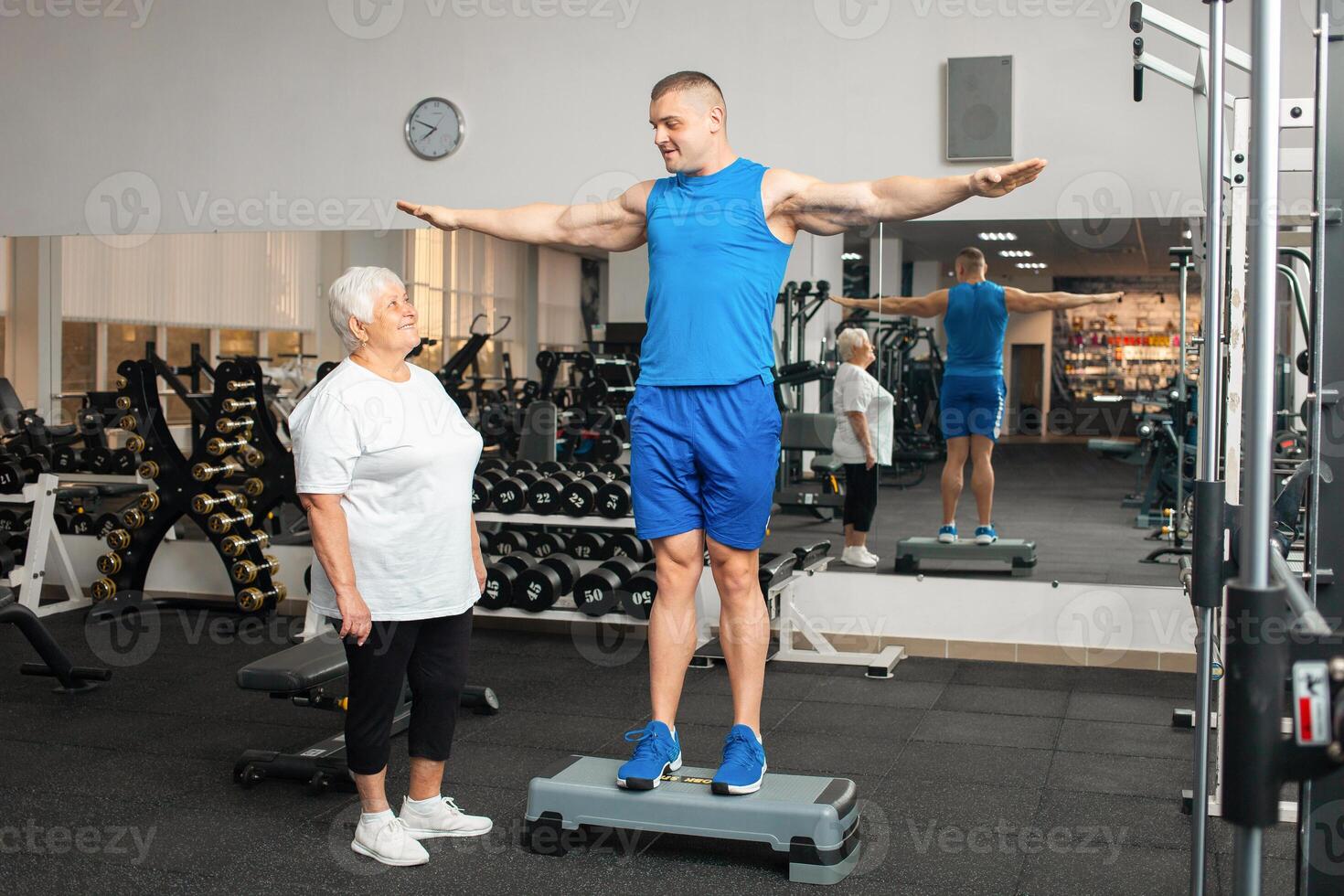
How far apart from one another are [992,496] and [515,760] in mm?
2227

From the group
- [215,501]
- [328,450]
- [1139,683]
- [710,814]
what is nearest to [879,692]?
[1139,683]

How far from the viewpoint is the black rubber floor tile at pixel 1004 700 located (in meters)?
3.74

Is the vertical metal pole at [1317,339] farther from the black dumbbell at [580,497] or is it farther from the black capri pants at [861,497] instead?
the black dumbbell at [580,497]

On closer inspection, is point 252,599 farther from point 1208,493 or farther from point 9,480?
point 1208,493

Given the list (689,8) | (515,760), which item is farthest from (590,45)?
(515,760)

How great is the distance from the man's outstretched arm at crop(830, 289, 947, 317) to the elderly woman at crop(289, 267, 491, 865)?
240cm

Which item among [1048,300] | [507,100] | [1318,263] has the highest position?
[507,100]

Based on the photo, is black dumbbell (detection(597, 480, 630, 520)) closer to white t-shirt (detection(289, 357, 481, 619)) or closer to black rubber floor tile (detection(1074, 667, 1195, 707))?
black rubber floor tile (detection(1074, 667, 1195, 707))

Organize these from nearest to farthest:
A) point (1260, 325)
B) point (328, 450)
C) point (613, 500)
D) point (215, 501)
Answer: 1. point (1260, 325)
2. point (328, 450)
3. point (613, 500)
4. point (215, 501)

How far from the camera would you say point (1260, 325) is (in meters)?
1.16

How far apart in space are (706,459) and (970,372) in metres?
2.40

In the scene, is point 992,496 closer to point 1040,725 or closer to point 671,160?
point 1040,725

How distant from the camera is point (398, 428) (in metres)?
2.35

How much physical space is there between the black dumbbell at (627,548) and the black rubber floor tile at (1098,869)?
7.58 ft
